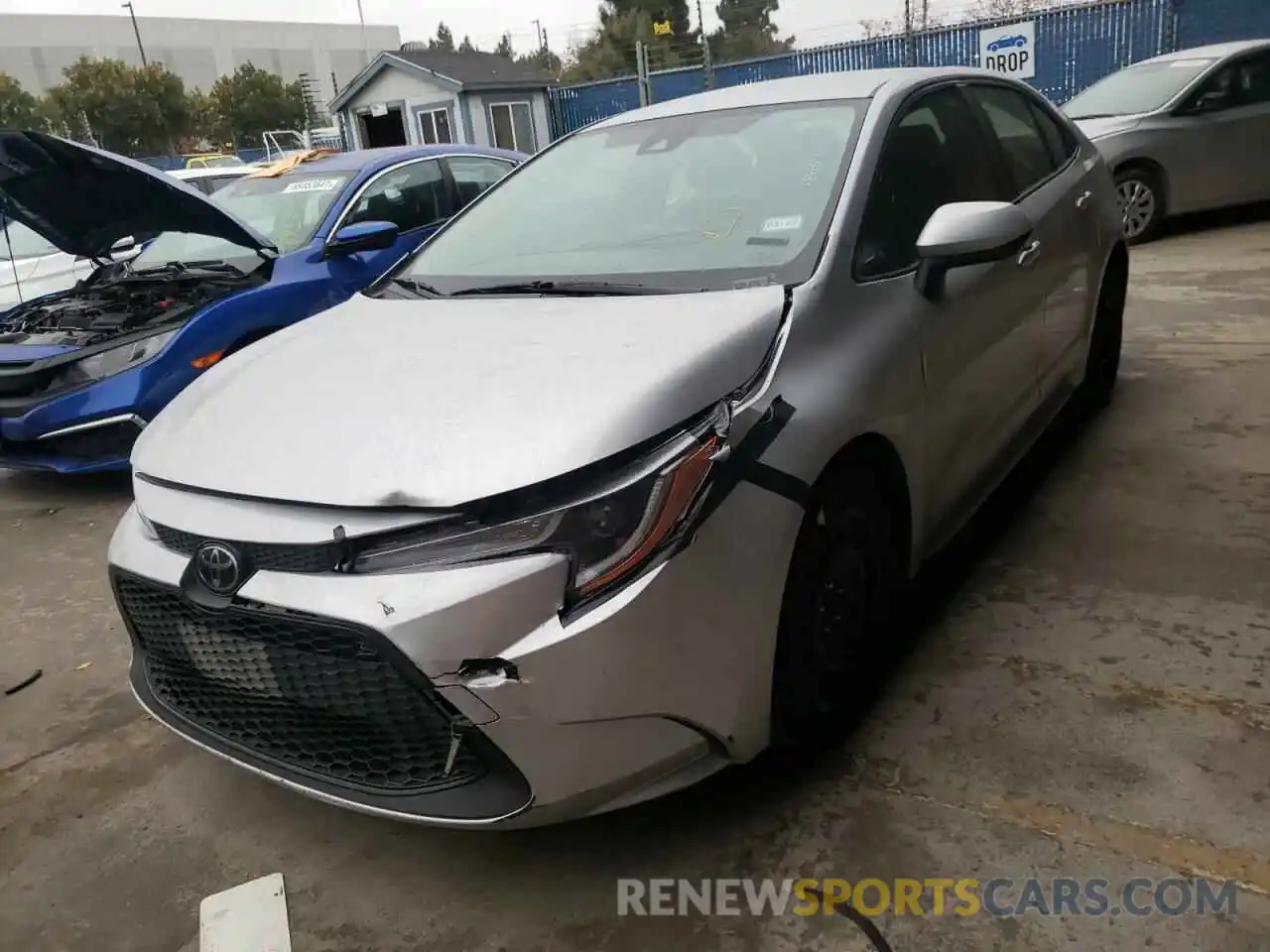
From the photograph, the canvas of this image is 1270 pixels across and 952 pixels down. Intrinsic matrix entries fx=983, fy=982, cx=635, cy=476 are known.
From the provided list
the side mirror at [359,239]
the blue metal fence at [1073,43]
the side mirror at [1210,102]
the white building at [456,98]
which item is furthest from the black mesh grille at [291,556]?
the white building at [456,98]

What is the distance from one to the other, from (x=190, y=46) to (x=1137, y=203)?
10074 cm

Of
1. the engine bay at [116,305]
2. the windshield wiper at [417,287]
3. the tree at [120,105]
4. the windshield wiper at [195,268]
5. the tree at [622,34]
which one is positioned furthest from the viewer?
Answer: the tree at [120,105]

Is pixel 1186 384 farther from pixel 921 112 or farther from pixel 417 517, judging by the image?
pixel 417 517

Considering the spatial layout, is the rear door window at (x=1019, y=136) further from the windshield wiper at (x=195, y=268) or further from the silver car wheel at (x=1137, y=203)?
the silver car wheel at (x=1137, y=203)

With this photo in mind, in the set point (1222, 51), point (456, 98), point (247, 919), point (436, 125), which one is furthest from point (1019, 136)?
point (436, 125)

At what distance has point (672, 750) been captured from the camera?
6.01 ft

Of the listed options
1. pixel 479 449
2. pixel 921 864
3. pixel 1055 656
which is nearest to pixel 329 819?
pixel 479 449

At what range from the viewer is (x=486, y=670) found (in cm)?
168

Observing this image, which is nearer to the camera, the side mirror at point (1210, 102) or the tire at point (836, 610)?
the tire at point (836, 610)

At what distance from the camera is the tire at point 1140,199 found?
7980 millimetres

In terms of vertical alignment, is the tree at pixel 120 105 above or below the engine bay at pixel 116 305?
above

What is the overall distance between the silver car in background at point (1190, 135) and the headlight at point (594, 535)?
7.46 metres

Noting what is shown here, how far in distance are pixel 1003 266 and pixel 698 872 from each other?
1941 mm

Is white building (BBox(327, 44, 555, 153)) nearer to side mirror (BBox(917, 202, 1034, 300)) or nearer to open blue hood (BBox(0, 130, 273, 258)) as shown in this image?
open blue hood (BBox(0, 130, 273, 258))
